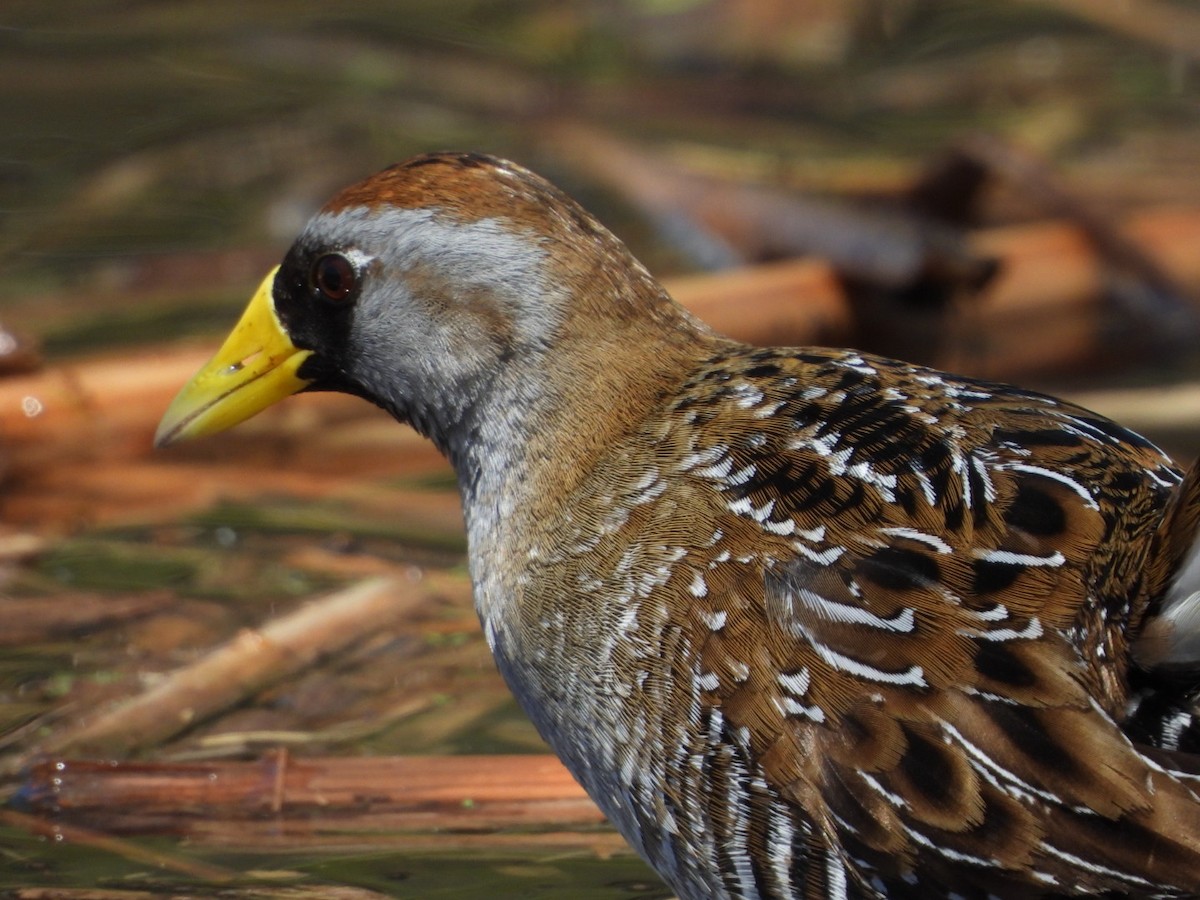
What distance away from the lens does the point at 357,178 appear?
789 cm

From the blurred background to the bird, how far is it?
29.1 inches

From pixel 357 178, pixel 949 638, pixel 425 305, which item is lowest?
pixel 357 178

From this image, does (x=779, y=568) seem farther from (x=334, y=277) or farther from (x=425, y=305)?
(x=334, y=277)

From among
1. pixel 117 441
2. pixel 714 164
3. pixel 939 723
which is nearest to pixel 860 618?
pixel 939 723

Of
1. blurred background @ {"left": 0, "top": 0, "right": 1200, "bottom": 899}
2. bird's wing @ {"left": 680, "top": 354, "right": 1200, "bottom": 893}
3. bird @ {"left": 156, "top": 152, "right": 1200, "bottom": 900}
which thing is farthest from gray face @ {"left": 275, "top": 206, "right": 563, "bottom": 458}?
blurred background @ {"left": 0, "top": 0, "right": 1200, "bottom": 899}

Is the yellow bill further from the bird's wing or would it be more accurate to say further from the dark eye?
the bird's wing

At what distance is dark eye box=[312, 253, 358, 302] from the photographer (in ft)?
12.2

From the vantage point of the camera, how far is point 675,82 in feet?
30.7

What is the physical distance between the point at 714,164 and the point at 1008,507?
4.94m

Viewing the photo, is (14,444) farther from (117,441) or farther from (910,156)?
(910,156)

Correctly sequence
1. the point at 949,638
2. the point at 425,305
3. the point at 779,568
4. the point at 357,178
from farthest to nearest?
the point at 357,178 < the point at 425,305 < the point at 779,568 < the point at 949,638

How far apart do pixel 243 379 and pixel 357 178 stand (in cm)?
411

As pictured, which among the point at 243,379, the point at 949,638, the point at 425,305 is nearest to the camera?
the point at 949,638

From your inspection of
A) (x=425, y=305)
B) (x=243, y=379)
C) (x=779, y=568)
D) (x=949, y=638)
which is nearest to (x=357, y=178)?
(x=243, y=379)
